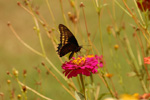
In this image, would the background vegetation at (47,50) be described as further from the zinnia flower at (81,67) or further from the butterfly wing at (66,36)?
the zinnia flower at (81,67)

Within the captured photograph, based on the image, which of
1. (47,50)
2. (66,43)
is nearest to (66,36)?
(66,43)

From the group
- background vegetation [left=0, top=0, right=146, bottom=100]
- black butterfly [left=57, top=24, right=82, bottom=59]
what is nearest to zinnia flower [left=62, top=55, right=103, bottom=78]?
black butterfly [left=57, top=24, right=82, bottom=59]

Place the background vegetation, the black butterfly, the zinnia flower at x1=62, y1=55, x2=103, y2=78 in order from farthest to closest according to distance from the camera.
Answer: the background vegetation, the black butterfly, the zinnia flower at x1=62, y1=55, x2=103, y2=78

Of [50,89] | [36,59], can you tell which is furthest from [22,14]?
[50,89]

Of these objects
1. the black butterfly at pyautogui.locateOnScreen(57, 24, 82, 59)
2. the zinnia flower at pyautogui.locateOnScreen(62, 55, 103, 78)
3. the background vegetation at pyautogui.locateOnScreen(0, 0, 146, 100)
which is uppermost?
the black butterfly at pyautogui.locateOnScreen(57, 24, 82, 59)

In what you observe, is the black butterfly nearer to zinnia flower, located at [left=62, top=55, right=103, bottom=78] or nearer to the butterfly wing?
the butterfly wing

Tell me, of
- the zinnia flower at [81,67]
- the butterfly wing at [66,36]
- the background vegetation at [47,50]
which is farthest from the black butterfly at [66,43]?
the background vegetation at [47,50]

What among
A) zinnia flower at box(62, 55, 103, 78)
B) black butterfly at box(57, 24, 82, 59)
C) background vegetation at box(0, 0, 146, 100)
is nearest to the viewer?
zinnia flower at box(62, 55, 103, 78)

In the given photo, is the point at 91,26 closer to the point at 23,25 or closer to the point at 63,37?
the point at 23,25

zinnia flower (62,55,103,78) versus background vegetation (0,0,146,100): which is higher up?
zinnia flower (62,55,103,78)

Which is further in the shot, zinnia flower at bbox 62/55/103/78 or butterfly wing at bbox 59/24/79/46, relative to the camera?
butterfly wing at bbox 59/24/79/46

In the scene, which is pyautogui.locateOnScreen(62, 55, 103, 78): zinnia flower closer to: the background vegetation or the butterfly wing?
the butterfly wing
